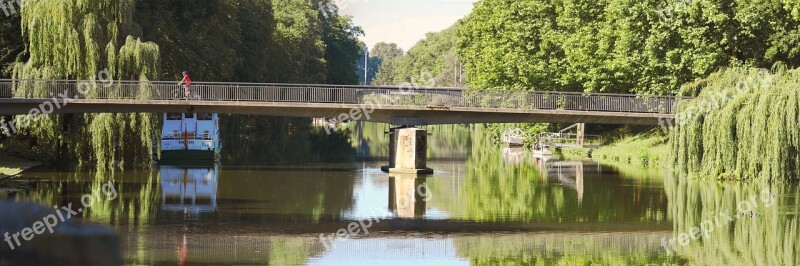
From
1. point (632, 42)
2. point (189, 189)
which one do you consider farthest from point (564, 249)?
point (632, 42)

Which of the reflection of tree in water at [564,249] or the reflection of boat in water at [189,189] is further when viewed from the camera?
the reflection of boat in water at [189,189]

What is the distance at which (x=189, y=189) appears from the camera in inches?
1619

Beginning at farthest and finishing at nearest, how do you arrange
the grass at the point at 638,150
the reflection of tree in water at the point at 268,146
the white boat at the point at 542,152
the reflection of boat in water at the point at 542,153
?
the white boat at the point at 542,152
the reflection of boat in water at the point at 542,153
the reflection of tree in water at the point at 268,146
the grass at the point at 638,150

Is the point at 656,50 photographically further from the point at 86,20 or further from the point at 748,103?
the point at 86,20

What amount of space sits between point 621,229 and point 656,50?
32136 mm

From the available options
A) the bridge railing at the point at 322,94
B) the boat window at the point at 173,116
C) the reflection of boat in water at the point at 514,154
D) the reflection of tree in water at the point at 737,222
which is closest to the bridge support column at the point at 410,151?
the bridge railing at the point at 322,94

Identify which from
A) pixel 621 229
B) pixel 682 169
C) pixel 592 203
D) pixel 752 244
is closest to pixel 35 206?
pixel 752 244

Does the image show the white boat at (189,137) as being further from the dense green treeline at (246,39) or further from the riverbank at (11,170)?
the riverbank at (11,170)

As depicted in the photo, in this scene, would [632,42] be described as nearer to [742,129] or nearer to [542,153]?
[542,153]

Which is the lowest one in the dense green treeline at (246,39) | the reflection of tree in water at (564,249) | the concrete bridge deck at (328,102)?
the reflection of tree in water at (564,249)

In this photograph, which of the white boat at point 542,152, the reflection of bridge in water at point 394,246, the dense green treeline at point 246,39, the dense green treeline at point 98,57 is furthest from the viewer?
the white boat at point 542,152

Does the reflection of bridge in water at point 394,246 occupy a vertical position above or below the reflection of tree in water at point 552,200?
below

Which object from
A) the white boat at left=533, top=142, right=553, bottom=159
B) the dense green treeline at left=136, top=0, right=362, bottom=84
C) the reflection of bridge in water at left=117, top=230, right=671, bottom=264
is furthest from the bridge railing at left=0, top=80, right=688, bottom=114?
the reflection of bridge in water at left=117, top=230, right=671, bottom=264

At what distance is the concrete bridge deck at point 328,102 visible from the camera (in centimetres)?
4709
